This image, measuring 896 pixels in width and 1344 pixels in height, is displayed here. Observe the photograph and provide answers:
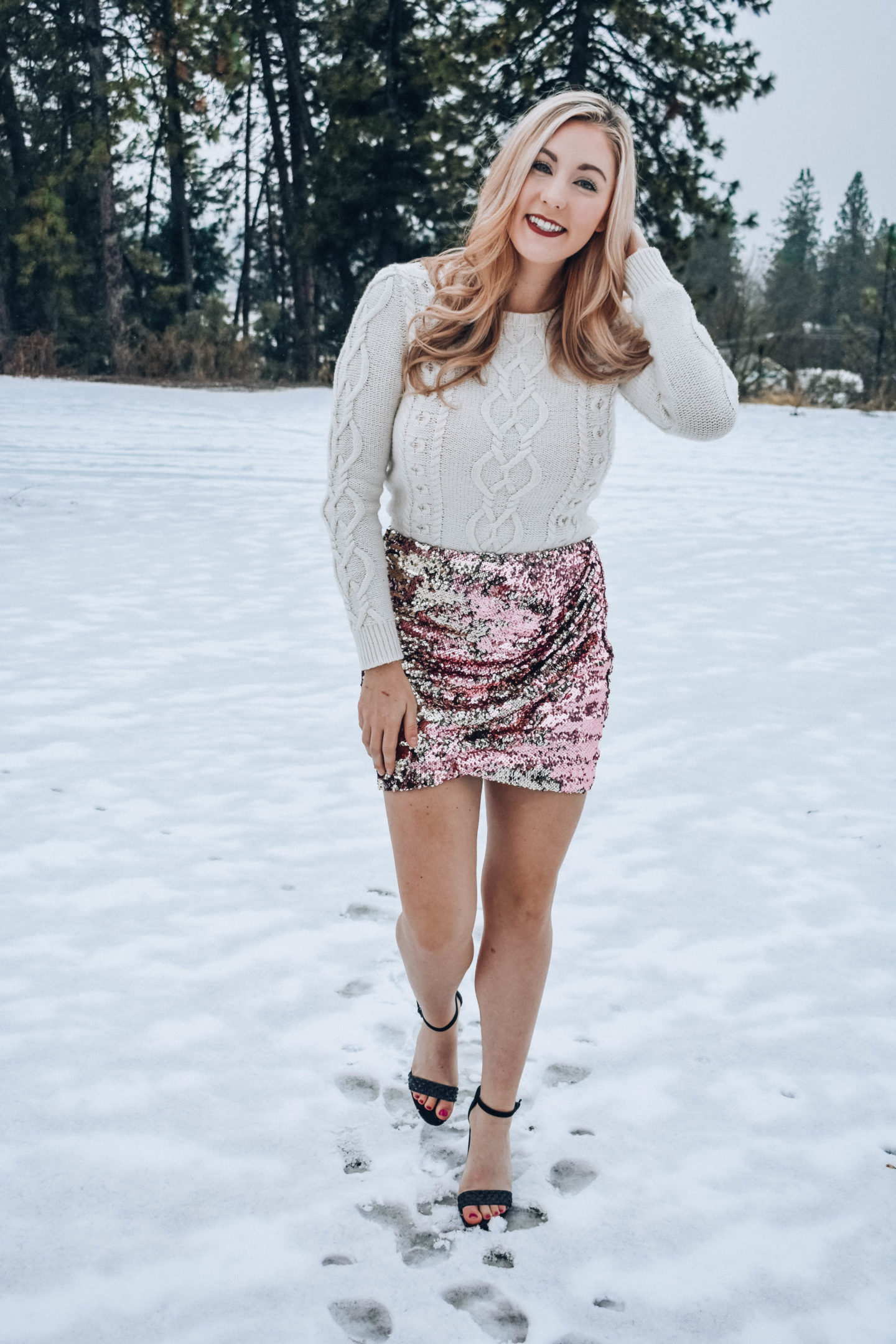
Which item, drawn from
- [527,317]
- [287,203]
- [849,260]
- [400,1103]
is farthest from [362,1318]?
[849,260]

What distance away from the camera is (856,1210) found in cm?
184

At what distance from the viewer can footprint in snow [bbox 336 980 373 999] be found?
2.39 metres

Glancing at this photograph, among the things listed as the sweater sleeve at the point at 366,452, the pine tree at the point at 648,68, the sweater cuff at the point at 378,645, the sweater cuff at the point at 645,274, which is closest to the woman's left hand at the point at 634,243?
the sweater cuff at the point at 645,274

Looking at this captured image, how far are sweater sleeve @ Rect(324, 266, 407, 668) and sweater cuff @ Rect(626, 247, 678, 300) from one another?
0.43 m

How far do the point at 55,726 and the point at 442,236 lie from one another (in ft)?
60.3

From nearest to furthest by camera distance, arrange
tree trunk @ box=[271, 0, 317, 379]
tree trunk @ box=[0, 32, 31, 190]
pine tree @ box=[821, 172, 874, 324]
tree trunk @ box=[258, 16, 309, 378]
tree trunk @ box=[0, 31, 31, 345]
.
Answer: tree trunk @ box=[0, 31, 31, 345] → tree trunk @ box=[271, 0, 317, 379] → tree trunk @ box=[0, 32, 31, 190] → tree trunk @ box=[258, 16, 309, 378] → pine tree @ box=[821, 172, 874, 324]

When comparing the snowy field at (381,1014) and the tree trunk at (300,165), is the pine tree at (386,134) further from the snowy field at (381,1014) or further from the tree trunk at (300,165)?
the snowy field at (381,1014)

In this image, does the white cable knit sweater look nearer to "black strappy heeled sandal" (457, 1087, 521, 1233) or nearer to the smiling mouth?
the smiling mouth

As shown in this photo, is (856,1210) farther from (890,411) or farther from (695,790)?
(890,411)

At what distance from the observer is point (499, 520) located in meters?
1.80

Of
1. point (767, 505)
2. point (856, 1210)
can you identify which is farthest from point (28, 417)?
point (856, 1210)

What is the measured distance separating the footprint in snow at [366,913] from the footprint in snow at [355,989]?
0.85ft

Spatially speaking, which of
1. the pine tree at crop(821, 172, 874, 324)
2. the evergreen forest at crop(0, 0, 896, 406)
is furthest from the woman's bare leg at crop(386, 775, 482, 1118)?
the pine tree at crop(821, 172, 874, 324)

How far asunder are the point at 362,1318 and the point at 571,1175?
19.0 inches
